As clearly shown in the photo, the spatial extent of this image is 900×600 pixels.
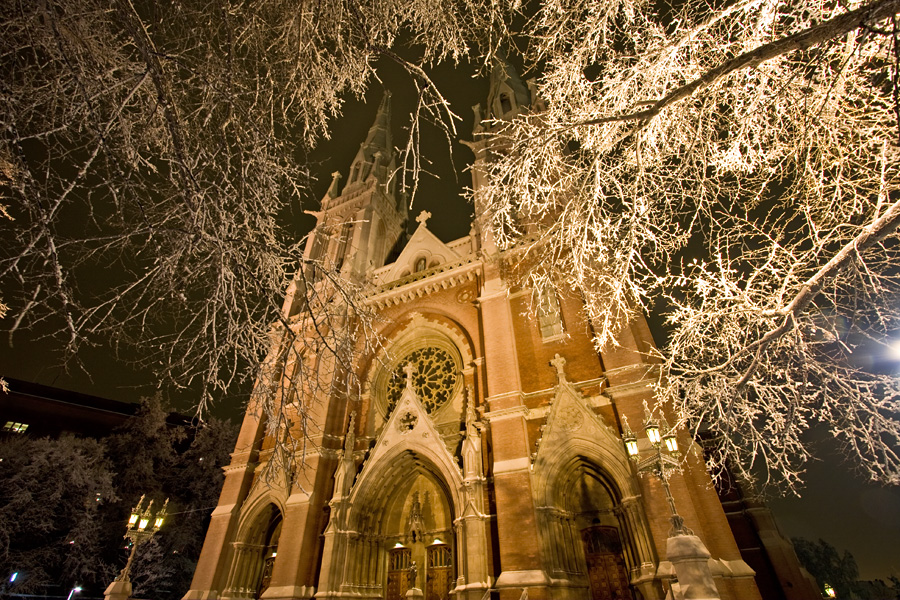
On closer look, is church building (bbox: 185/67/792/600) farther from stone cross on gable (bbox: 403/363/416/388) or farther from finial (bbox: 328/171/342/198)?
finial (bbox: 328/171/342/198)

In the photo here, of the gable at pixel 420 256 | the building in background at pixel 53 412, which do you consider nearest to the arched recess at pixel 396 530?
the gable at pixel 420 256

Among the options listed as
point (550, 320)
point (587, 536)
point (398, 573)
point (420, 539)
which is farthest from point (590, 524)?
point (398, 573)

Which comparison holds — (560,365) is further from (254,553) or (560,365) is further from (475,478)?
(254,553)

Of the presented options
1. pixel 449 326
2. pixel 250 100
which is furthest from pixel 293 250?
pixel 449 326

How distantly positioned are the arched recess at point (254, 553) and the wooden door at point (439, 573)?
483cm

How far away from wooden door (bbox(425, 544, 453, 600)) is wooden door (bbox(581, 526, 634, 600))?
3.29 meters

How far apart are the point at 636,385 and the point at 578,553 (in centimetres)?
385

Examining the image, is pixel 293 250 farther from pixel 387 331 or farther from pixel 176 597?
pixel 176 597

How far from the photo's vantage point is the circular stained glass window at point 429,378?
513 inches

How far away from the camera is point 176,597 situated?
19.0 meters

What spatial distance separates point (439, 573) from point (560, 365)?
19.7 ft

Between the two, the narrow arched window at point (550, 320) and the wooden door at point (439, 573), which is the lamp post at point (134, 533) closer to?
the wooden door at point (439, 573)

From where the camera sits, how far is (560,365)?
10398 millimetres

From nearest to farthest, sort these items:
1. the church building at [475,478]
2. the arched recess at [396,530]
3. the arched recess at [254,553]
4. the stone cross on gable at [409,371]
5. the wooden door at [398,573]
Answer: the church building at [475,478] → the arched recess at [396,530] → the wooden door at [398,573] → the arched recess at [254,553] → the stone cross on gable at [409,371]
